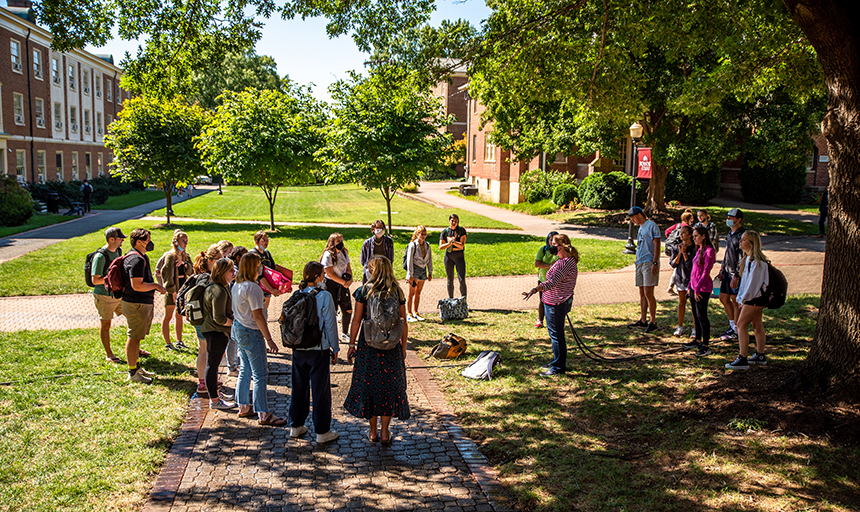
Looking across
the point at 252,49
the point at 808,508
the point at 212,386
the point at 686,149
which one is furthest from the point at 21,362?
the point at 686,149

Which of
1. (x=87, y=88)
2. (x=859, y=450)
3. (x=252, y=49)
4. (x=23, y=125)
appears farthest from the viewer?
(x=87, y=88)

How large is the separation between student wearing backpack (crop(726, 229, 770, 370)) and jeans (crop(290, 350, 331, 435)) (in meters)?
4.86

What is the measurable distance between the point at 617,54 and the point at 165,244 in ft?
49.6

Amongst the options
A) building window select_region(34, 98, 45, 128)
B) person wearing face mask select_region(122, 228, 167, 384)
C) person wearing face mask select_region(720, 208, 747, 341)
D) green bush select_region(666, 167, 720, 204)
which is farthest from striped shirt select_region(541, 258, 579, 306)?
building window select_region(34, 98, 45, 128)

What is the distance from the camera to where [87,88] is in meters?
49.4

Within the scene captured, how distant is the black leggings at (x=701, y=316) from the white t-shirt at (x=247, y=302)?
5.71 metres

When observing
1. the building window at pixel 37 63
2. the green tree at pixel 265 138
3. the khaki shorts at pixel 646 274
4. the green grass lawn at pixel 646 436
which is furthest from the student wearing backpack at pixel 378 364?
the building window at pixel 37 63

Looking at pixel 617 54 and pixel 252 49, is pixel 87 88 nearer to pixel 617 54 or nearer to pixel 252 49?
pixel 252 49

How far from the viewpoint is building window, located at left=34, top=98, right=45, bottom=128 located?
39.2m

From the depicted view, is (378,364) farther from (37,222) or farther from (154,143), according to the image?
(37,222)

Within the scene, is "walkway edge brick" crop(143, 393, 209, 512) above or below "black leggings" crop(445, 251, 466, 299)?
below

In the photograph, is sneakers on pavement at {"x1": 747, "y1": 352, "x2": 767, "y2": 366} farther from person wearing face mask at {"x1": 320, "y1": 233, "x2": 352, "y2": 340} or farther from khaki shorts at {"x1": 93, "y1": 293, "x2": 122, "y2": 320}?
khaki shorts at {"x1": 93, "y1": 293, "x2": 122, "y2": 320}

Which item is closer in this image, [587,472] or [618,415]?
[587,472]

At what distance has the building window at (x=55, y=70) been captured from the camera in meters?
41.8
